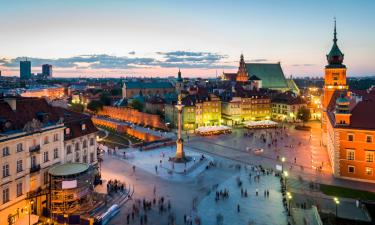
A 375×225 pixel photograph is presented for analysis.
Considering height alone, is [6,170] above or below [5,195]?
above

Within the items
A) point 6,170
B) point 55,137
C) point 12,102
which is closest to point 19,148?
point 6,170

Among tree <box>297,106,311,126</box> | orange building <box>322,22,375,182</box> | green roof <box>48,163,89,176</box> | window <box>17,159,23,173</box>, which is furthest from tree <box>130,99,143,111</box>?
window <box>17,159,23,173</box>

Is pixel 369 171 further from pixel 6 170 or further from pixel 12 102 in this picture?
pixel 12 102

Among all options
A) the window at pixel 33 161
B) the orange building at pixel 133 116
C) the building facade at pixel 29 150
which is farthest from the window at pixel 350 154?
the orange building at pixel 133 116

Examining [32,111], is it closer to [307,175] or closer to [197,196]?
[197,196]

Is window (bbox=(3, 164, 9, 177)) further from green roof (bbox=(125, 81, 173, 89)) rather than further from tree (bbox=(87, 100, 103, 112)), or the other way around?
green roof (bbox=(125, 81, 173, 89))
